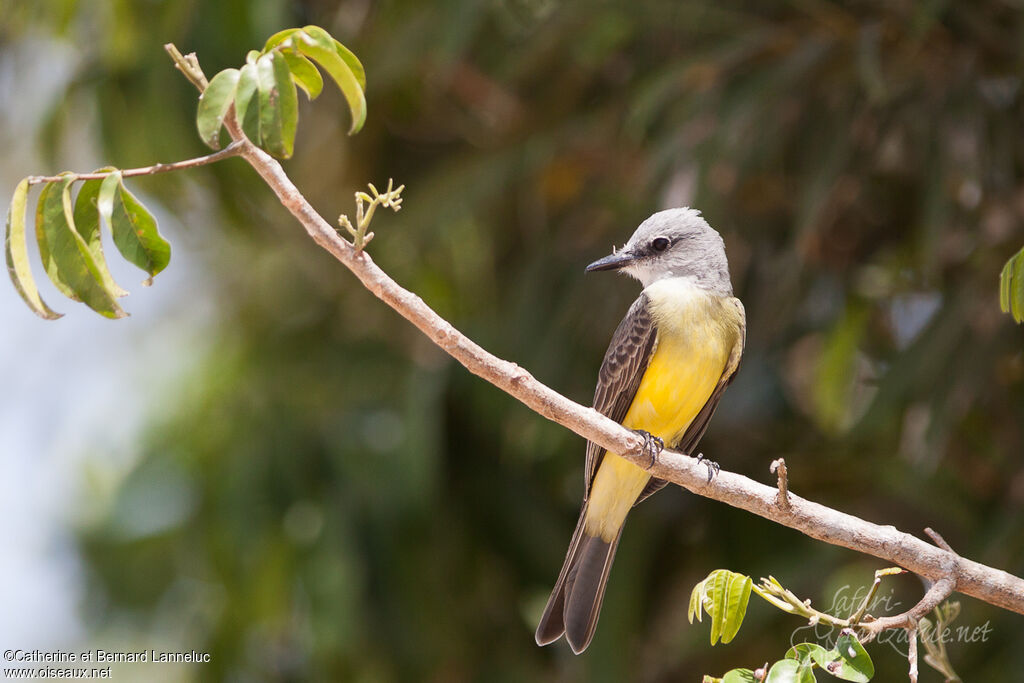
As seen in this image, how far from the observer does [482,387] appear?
18.7ft

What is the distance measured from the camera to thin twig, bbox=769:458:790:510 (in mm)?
2445

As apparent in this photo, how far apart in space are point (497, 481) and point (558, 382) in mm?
719

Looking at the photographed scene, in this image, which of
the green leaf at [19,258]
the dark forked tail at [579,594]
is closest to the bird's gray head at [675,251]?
the dark forked tail at [579,594]

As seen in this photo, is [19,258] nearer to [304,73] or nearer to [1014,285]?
[304,73]

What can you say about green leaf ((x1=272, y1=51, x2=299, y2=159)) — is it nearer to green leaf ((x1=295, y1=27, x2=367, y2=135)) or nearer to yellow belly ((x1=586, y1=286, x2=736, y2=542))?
green leaf ((x1=295, y1=27, x2=367, y2=135))

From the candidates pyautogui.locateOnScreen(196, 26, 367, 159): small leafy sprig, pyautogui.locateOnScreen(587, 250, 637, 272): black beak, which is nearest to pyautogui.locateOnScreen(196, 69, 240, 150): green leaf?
pyautogui.locateOnScreen(196, 26, 367, 159): small leafy sprig

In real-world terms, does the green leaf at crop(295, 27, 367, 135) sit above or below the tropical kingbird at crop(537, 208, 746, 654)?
above

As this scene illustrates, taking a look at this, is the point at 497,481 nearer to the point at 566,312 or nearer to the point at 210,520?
the point at 566,312

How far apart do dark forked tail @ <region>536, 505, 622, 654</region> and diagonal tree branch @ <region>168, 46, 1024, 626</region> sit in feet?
2.69

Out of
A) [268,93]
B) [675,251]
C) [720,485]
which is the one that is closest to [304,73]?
[268,93]

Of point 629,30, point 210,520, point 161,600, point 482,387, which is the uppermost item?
point 629,30

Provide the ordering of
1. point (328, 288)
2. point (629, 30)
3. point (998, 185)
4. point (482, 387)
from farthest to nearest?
point (328, 288)
point (482, 387)
point (629, 30)
point (998, 185)

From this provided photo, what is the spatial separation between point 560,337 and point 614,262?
1.68 metres

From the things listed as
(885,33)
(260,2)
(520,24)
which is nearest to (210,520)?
(260,2)
